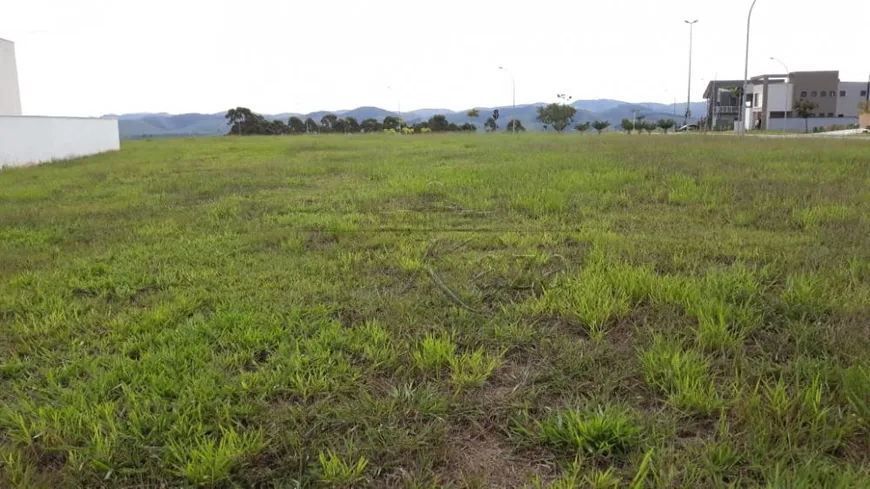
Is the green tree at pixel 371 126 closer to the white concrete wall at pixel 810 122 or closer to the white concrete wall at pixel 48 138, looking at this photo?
the white concrete wall at pixel 810 122

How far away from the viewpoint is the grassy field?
2027 millimetres

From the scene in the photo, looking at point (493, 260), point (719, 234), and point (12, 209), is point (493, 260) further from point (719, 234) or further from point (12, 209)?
point (12, 209)

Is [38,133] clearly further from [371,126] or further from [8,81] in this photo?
[371,126]

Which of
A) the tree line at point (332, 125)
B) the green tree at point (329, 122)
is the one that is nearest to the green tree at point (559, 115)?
the tree line at point (332, 125)

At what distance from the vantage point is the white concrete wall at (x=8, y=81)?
2400cm

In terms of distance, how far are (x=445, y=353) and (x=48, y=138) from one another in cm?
2015

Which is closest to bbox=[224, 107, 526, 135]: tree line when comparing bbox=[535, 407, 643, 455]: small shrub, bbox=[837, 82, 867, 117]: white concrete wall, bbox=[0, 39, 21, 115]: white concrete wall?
bbox=[0, 39, 21, 115]: white concrete wall

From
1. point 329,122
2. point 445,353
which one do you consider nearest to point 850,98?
point 329,122

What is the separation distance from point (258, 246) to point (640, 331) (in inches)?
136

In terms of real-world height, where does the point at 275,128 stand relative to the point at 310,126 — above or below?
below

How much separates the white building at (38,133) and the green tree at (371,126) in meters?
41.4

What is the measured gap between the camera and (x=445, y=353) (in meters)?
2.79

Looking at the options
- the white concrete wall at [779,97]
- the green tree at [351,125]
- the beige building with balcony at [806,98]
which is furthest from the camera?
the green tree at [351,125]

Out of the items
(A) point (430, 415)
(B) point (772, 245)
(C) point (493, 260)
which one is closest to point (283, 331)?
(A) point (430, 415)
